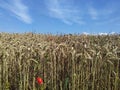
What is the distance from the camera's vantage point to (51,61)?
6160 mm

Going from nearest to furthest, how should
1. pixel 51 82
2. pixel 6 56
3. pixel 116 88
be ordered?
pixel 116 88
pixel 51 82
pixel 6 56

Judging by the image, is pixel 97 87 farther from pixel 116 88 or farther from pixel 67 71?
pixel 67 71

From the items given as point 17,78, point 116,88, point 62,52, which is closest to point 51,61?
point 62,52

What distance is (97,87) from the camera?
5.72m

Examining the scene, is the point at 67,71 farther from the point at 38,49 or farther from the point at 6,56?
the point at 6,56

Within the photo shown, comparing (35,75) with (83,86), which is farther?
(35,75)

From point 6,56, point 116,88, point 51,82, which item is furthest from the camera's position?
point 6,56

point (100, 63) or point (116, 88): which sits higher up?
point (100, 63)

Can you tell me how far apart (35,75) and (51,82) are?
437 millimetres

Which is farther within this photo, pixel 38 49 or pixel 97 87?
pixel 38 49

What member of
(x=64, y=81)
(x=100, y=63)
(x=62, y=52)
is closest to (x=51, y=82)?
(x=64, y=81)

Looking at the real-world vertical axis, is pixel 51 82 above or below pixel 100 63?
below

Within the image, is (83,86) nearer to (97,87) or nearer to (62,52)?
(97,87)

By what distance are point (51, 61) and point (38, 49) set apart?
0.59 meters
